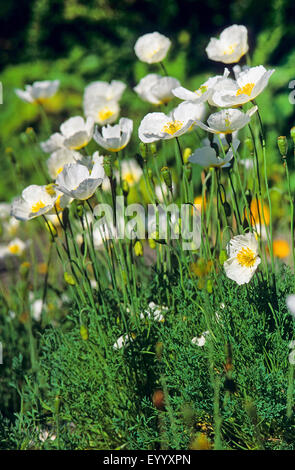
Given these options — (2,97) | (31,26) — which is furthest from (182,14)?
(2,97)

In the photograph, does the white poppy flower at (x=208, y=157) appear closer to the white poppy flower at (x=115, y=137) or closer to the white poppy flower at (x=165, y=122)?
the white poppy flower at (x=165, y=122)

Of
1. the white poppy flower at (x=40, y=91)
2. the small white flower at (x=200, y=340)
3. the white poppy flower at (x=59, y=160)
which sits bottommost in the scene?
the small white flower at (x=200, y=340)

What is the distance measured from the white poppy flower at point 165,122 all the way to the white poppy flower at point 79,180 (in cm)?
15

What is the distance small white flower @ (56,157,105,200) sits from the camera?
1374 mm

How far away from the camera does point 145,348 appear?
59.0 inches

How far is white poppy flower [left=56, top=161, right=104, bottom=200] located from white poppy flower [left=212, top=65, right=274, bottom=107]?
36 centimetres

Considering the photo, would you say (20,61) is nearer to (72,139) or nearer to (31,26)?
(31,26)

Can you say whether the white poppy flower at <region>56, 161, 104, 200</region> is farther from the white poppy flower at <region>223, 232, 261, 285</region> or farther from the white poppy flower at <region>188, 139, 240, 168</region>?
the white poppy flower at <region>223, 232, 261, 285</region>

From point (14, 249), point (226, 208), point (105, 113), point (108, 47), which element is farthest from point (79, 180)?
point (108, 47)

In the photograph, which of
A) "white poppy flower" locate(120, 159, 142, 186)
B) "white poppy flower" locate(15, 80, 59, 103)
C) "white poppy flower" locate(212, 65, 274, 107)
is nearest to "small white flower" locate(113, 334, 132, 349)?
"white poppy flower" locate(212, 65, 274, 107)

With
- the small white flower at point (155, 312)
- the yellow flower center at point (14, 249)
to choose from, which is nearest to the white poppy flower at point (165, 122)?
the small white flower at point (155, 312)

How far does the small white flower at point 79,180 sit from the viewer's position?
1.37 m
